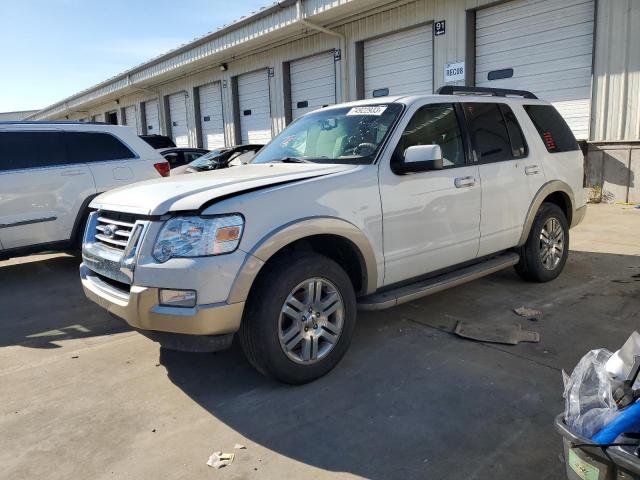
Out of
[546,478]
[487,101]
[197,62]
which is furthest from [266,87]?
[546,478]

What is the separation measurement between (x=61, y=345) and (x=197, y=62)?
1698 centimetres

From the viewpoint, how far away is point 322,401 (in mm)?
3250

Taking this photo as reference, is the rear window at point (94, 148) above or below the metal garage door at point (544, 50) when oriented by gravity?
below

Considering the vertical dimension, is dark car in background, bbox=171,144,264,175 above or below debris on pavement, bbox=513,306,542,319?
above

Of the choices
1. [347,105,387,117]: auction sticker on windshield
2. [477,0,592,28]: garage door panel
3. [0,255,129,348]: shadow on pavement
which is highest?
[477,0,592,28]: garage door panel

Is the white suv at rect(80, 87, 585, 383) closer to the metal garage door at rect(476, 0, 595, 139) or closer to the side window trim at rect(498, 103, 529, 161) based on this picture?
the side window trim at rect(498, 103, 529, 161)

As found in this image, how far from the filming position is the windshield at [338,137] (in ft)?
13.1

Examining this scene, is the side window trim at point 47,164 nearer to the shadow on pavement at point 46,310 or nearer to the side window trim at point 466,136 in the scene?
the shadow on pavement at point 46,310

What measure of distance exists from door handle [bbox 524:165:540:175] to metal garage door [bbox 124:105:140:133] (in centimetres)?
2646

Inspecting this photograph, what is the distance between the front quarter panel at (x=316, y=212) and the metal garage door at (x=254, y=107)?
14.7 meters

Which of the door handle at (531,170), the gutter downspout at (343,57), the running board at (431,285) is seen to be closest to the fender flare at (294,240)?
the running board at (431,285)

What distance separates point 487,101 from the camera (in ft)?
16.1

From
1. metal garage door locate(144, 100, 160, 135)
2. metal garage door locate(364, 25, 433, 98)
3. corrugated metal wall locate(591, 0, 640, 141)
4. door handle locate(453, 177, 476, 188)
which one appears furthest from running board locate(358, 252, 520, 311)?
metal garage door locate(144, 100, 160, 135)

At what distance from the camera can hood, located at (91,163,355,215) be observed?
3123 millimetres
